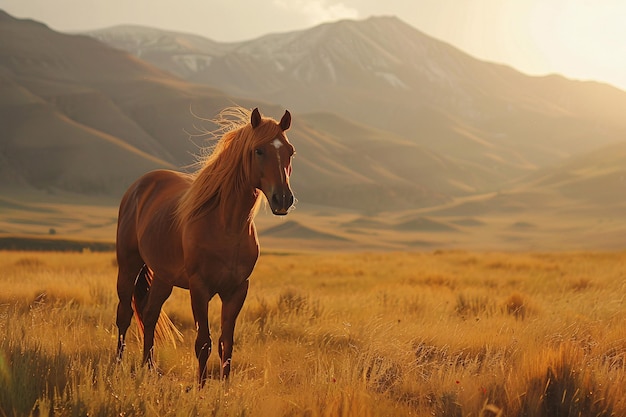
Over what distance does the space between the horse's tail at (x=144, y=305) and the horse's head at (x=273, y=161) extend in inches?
104

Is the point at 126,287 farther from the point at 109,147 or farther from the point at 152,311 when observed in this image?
the point at 109,147

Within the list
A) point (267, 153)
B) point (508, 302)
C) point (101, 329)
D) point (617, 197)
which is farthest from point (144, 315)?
point (617, 197)

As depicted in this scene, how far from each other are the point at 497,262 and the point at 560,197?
453 ft

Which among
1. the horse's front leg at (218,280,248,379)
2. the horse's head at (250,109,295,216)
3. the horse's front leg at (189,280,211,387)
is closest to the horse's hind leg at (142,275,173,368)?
the horse's front leg at (189,280,211,387)

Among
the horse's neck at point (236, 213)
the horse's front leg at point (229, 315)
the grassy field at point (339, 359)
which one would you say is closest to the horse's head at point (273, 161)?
the horse's neck at point (236, 213)

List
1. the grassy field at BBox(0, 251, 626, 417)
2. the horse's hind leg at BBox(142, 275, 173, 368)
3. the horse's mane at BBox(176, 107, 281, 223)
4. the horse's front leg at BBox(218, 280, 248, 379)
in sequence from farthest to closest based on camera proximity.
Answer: the horse's hind leg at BBox(142, 275, 173, 368) → the horse's front leg at BBox(218, 280, 248, 379) → the horse's mane at BBox(176, 107, 281, 223) → the grassy field at BBox(0, 251, 626, 417)

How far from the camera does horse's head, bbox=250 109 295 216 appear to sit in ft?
16.0

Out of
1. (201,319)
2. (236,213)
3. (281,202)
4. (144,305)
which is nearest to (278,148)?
(281,202)

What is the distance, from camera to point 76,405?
154 inches

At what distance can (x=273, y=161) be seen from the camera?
5051 millimetres

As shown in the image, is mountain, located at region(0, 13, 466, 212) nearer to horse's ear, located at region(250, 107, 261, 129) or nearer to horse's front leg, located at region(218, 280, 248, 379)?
horse's front leg, located at region(218, 280, 248, 379)

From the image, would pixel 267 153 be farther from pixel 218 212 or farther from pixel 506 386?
pixel 506 386

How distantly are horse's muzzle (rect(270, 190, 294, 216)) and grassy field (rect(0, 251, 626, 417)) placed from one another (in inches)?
50.1

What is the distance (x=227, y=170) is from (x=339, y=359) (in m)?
2.64
